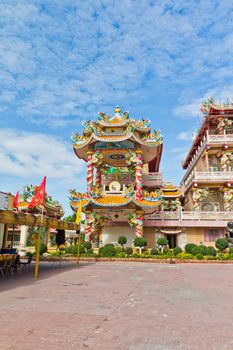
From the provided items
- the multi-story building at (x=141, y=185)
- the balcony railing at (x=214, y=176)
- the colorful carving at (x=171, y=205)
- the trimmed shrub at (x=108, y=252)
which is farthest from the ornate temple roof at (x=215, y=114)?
the trimmed shrub at (x=108, y=252)

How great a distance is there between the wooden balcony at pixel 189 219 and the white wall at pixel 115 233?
2.09 meters

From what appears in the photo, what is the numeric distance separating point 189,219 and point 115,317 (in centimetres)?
Result: 2407

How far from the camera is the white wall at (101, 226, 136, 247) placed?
88.4ft

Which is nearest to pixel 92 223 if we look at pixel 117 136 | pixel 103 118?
pixel 117 136

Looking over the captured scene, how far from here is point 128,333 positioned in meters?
4.78

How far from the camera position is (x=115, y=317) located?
5.73 metres

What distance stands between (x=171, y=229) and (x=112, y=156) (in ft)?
34.6

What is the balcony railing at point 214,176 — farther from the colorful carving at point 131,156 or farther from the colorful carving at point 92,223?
the colorful carving at point 92,223

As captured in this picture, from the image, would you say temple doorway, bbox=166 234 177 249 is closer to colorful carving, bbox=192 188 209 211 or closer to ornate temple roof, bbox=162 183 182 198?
colorful carving, bbox=192 188 209 211

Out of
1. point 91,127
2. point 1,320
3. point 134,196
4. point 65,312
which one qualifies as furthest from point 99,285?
point 91,127

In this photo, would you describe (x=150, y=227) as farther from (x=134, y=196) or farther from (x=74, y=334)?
(x=74, y=334)

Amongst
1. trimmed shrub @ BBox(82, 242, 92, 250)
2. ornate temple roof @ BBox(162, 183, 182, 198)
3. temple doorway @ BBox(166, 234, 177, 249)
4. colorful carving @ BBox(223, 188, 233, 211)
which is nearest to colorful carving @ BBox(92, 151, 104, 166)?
trimmed shrub @ BBox(82, 242, 92, 250)

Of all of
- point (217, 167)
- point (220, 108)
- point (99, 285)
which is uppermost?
point (220, 108)

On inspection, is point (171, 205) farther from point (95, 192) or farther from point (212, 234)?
point (95, 192)
